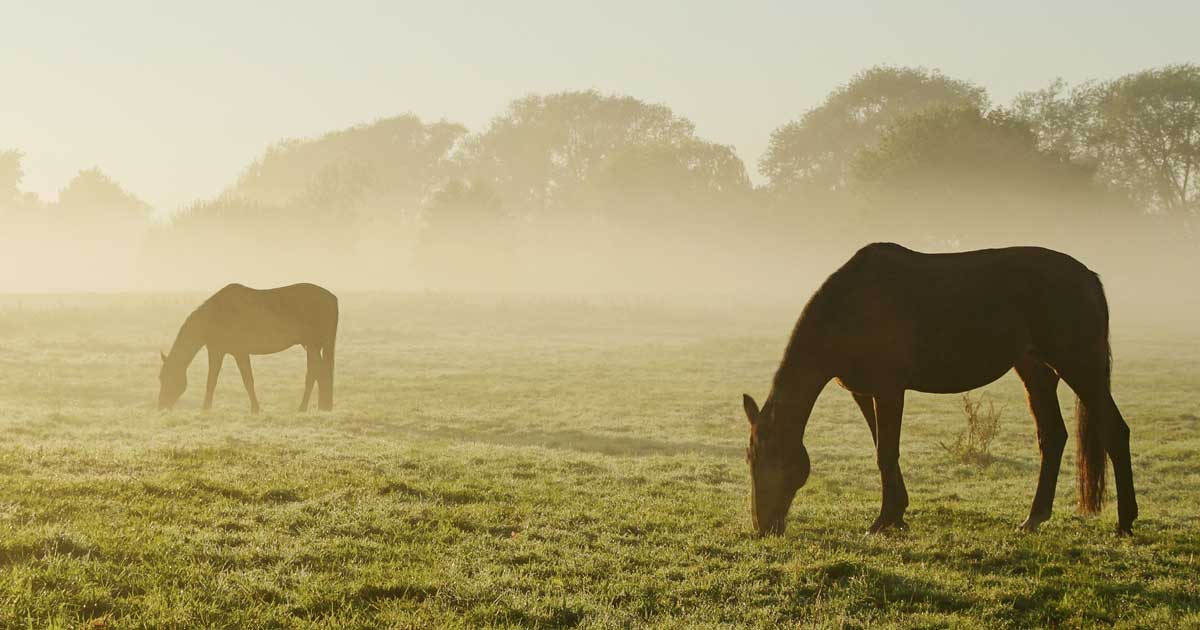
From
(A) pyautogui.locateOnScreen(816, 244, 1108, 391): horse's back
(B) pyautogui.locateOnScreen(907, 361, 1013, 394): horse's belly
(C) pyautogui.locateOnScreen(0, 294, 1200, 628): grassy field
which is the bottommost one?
(C) pyautogui.locateOnScreen(0, 294, 1200, 628): grassy field

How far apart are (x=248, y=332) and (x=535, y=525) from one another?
1258cm

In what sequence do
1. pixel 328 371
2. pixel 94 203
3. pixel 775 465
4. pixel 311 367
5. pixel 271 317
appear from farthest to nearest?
pixel 94 203 → pixel 328 371 → pixel 311 367 → pixel 271 317 → pixel 775 465

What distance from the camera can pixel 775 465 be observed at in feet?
27.0

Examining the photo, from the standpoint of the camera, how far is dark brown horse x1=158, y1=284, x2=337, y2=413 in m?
18.8

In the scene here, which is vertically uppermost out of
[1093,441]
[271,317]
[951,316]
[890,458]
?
[951,316]

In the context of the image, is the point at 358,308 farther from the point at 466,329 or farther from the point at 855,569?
the point at 855,569

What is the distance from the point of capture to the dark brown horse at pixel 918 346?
8297mm

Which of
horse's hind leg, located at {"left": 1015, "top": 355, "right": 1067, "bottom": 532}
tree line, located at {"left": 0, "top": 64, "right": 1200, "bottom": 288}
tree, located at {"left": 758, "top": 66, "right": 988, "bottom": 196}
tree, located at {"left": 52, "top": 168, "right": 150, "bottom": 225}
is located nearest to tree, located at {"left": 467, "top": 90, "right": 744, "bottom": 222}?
tree line, located at {"left": 0, "top": 64, "right": 1200, "bottom": 288}

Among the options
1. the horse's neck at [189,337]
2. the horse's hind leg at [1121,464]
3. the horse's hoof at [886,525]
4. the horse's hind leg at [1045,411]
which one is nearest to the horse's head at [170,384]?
the horse's neck at [189,337]

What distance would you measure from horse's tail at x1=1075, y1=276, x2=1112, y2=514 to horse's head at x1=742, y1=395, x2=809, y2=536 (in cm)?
288

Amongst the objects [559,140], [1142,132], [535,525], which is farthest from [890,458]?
[559,140]

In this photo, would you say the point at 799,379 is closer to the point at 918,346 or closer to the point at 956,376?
the point at 918,346

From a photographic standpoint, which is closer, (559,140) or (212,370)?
(212,370)

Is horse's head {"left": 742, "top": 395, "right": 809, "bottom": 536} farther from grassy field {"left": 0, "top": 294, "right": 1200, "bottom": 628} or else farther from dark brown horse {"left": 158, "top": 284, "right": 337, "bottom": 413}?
dark brown horse {"left": 158, "top": 284, "right": 337, "bottom": 413}
